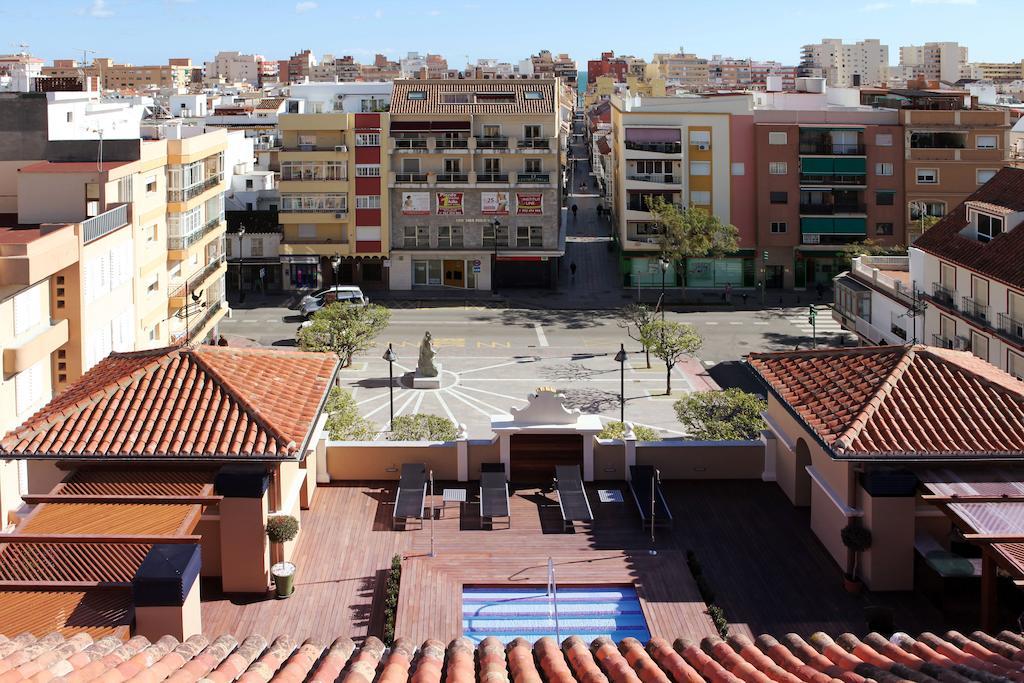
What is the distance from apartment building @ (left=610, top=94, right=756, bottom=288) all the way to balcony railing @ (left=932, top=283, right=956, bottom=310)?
29.7 metres

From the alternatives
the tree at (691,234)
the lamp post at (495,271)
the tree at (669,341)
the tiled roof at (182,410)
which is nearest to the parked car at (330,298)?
the lamp post at (495,271)

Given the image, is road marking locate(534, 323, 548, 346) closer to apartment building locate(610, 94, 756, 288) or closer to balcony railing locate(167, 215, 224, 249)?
apartment building locate(610, 94, 756, 288)

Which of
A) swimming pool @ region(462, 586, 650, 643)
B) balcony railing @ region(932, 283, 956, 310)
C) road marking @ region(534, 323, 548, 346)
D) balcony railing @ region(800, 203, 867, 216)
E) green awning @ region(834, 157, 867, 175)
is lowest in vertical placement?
swimming pool @ region(462, 586, 650, 643)

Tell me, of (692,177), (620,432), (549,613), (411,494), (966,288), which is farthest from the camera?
(692,177)

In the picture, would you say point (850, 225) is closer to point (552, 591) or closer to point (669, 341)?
point (669, 341)

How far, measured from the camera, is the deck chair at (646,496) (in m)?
26.7

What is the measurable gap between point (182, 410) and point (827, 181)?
66175 millimetres

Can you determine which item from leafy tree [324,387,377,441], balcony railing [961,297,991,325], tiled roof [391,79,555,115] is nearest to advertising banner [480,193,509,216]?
tiled roof [391,79,555,115]

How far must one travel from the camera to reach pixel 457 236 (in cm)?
8456

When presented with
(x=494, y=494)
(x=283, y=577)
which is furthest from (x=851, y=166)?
(x=283, y=577)

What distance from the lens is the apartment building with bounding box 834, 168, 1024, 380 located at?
161 ft

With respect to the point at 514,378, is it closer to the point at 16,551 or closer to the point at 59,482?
the point at 59,482

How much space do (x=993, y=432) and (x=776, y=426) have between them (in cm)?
591

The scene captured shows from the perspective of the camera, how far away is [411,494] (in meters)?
27.5
